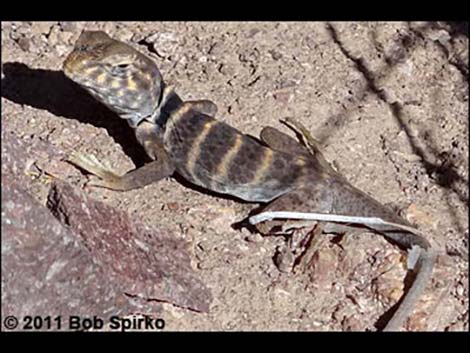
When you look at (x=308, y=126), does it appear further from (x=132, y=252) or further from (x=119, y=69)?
(x=132, y=252)

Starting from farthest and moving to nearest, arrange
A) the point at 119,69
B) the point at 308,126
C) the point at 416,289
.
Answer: the point at 308,126, the point at 119,69, the point at 416,289

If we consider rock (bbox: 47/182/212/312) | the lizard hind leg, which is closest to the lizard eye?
rock (bbox: 47/182/212/312)

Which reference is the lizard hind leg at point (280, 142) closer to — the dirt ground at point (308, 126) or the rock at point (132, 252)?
the dirt ground at point (308, 126)

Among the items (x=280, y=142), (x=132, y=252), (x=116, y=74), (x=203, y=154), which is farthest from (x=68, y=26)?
(x=132, y=252)

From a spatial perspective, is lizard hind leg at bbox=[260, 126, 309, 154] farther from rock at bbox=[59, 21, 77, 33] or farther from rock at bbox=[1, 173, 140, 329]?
rock at bbox=[59, 21, 77, 33]

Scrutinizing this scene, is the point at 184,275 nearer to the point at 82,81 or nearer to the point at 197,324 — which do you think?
the point at 197,324
